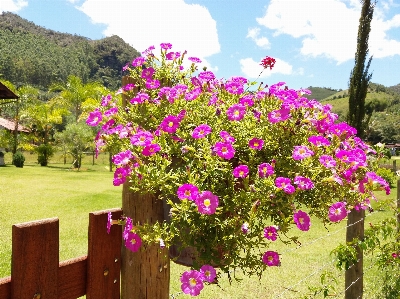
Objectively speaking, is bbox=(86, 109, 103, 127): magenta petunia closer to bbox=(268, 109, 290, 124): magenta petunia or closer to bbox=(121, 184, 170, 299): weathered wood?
bbox=(121, 184, 170, 299): weathered wood

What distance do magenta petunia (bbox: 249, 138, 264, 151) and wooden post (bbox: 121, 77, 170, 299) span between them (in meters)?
0.48

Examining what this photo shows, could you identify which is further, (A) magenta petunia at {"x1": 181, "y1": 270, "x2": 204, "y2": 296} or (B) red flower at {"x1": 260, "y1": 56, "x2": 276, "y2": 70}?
(B) red flower at {"x1": 260, "y1": 56, "x2": 276, "y2": 70}

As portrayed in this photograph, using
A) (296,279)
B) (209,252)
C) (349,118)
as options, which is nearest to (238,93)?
(209,252)

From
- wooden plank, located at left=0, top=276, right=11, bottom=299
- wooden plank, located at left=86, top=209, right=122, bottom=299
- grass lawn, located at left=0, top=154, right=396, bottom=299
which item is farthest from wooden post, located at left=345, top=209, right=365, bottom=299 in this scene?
wooden plank, located at left=0, top=276, right=11, bottom=299

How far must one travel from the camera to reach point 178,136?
1564 millimetres

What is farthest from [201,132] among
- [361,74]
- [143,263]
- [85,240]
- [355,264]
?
[361,74]

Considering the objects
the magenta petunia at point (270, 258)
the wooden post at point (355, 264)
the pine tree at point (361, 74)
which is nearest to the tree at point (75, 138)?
the pine tree at point (361, 74)

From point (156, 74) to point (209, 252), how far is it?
971mm

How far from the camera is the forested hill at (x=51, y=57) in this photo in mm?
118312

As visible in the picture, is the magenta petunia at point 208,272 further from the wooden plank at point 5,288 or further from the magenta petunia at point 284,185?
the wooden plank at point 5,288

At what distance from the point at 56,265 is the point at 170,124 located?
0.69 metres

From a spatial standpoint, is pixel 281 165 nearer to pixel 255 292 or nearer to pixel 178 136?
pixel 178 136

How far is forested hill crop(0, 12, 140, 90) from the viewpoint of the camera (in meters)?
118

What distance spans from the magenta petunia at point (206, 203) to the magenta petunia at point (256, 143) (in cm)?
34
